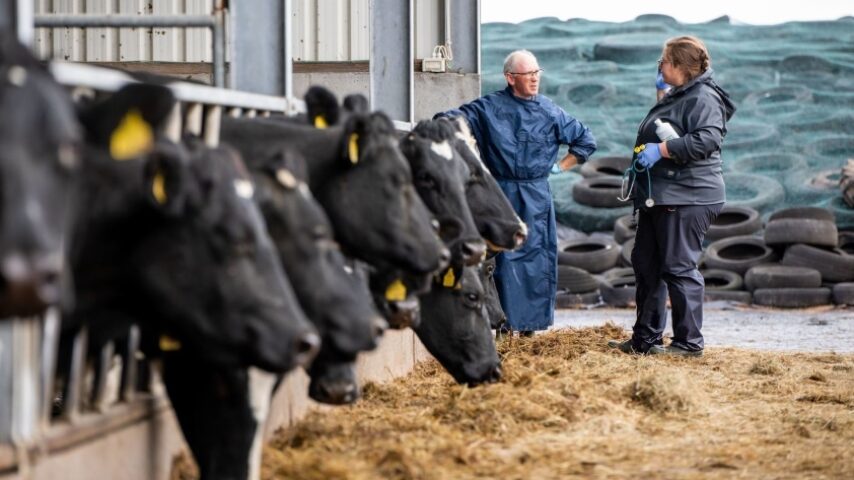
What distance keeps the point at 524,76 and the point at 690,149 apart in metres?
1.36

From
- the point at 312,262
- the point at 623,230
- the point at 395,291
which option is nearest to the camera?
the point at 312,262

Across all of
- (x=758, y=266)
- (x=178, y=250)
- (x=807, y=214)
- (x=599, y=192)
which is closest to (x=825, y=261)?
(x=758, y=266)

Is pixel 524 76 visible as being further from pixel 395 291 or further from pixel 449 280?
pixel 395 291

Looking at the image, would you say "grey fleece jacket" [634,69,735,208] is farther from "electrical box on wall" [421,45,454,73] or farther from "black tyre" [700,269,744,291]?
"black tyre" [700,269,744,291]

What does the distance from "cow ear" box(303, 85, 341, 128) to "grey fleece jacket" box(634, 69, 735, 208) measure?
3930 millimetres

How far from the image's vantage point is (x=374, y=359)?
292 inches

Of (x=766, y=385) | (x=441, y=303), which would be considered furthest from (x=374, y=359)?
(x=766, y=385)

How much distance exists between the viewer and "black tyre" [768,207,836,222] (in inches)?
580

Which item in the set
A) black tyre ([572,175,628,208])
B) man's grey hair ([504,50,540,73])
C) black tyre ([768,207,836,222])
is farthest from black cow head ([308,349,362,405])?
black tyre ([572,175,628,208])

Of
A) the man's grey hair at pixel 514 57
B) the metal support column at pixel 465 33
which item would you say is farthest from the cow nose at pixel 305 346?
the metal support column at pixel 465 33

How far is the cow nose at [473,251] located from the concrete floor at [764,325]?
4.49m

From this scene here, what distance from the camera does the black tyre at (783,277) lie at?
45.5 feet

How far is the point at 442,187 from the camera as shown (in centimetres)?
599

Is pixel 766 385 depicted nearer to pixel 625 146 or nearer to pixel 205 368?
pixel 205 368
